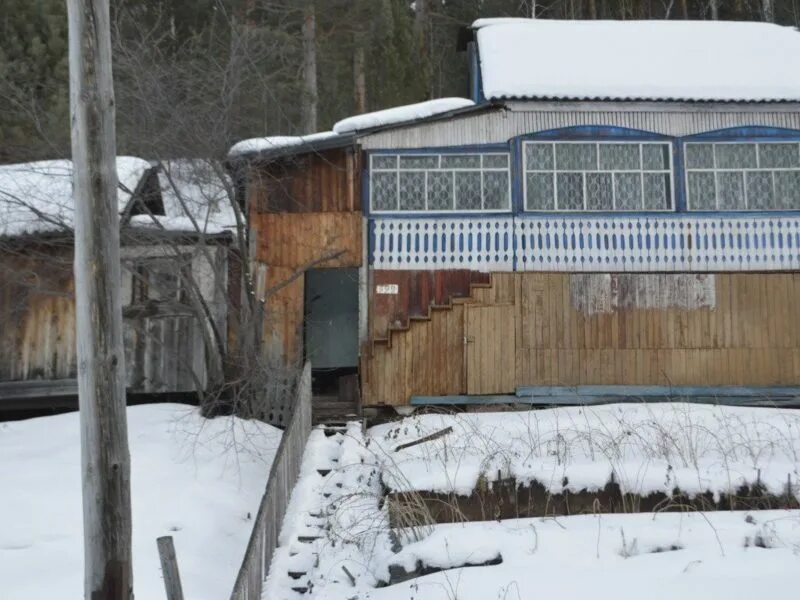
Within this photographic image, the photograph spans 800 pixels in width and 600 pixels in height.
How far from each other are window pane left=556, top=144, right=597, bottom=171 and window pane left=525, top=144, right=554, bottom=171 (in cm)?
15

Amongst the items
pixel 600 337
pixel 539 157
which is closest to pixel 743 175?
pixel 539 157

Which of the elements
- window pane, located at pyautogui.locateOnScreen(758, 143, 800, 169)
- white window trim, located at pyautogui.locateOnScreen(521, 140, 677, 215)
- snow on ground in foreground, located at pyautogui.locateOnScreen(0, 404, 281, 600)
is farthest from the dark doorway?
window pane, located at pyautogui.locateOnScreen(758, 143, 800, 169)

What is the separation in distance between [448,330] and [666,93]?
19.9ft

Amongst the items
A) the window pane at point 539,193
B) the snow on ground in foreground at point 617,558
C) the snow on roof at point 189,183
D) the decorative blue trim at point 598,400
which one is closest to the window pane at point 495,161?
the window pane at point 539,193

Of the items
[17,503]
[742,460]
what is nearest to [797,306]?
[742,460]

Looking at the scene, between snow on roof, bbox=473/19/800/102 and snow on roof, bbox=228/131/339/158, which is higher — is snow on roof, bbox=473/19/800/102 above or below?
above

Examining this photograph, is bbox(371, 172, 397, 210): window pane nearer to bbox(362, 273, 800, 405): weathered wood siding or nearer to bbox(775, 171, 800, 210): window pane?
bbox(362, 273, 800, 405): weathered wood siding

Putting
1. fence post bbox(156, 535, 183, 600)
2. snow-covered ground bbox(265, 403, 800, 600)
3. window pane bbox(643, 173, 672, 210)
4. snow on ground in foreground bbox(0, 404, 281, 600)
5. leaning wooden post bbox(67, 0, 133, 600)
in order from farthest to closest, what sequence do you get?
window pane bbox(643, 173, 672, 210) → snow on ground in foreground bbox(0, 404, 281, 600) → snow-covered ground bbox(265, 403, 800, 600) → leaning wooden post bbox(67, 0, 133, 600) → fence post bbox(156, 535, 183, 600)

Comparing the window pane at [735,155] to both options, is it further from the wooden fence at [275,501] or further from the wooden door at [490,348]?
the wooden fence at [275,501]

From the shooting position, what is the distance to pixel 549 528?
779 centimetres

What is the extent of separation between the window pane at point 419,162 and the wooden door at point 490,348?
2834 mm

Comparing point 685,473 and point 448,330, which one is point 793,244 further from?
point 685,473

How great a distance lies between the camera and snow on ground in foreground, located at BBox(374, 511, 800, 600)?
6.54 meters

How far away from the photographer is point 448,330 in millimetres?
13953
